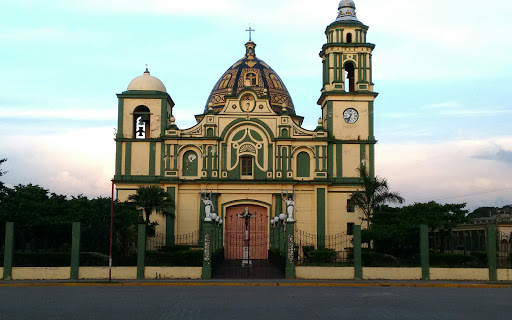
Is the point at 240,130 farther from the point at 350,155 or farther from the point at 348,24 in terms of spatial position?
the point at 348,24

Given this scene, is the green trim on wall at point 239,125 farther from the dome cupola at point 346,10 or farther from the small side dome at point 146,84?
the dome cupola at point 346,10

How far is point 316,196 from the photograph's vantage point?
44.9 metres

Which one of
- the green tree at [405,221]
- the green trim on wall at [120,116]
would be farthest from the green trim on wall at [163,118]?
the green tree at [405,221]

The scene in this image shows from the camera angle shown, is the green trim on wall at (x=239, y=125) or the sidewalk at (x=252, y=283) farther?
the green trim on wall at (x=239, y=125)

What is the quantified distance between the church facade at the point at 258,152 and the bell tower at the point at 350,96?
0.07m

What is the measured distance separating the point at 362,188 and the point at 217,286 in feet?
69.8

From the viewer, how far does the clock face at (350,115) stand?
4678cm

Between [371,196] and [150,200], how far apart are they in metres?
14.7

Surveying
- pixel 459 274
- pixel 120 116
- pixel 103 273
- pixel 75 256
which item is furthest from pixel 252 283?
pixel 120 116

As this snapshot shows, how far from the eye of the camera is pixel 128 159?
150 ft

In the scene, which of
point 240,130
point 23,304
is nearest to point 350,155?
point 240,130

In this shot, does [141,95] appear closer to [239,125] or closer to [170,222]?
[239,125]

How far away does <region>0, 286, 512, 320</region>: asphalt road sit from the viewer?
16531 mm

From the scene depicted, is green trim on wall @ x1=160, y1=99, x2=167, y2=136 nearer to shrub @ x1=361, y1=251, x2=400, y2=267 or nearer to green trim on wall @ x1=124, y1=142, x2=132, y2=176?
green trim on wall @ x1=124, y1=142, x2=132, y2=176
